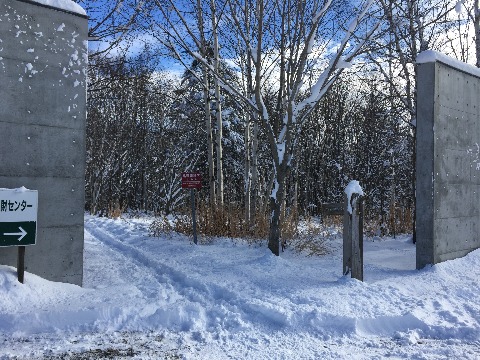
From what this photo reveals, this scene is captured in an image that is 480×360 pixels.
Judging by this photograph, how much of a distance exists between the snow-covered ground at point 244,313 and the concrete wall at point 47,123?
516 millimetres

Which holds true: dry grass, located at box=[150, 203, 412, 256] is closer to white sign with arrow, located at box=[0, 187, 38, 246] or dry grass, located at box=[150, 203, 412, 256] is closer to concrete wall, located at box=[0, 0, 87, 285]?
concrete wall, located at box=[0, 0, 87, 285]

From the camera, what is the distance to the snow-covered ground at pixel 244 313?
3.94 m

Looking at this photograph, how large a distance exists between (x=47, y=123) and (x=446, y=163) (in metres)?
6.03

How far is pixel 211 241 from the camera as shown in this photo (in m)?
9.77

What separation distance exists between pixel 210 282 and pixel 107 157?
72.3 feet

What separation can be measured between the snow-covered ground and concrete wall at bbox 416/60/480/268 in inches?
22.4

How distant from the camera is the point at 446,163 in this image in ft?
23.9

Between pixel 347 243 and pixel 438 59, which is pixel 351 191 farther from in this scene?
pixel 438 59

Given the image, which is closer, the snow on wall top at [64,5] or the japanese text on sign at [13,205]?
the japanese text on sign at [13,205]

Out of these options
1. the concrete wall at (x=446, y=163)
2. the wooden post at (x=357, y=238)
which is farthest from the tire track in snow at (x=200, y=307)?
the concrete wall at (x=446, y=163)

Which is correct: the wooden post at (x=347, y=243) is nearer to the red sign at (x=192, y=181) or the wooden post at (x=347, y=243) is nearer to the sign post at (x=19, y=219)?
the sign post at (x=19, y=219)

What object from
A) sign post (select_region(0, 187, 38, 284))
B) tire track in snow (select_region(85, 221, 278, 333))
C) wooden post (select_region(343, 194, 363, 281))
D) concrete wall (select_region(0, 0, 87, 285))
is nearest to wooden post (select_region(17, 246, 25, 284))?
sign post (select_region(0, 187, 38, 284))

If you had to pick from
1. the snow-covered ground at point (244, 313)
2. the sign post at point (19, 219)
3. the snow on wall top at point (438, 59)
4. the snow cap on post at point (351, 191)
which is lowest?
the snow-covered ground at point (244, 313)

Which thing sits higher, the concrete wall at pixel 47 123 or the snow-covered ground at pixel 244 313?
the concrete wall at pixel 47 123
